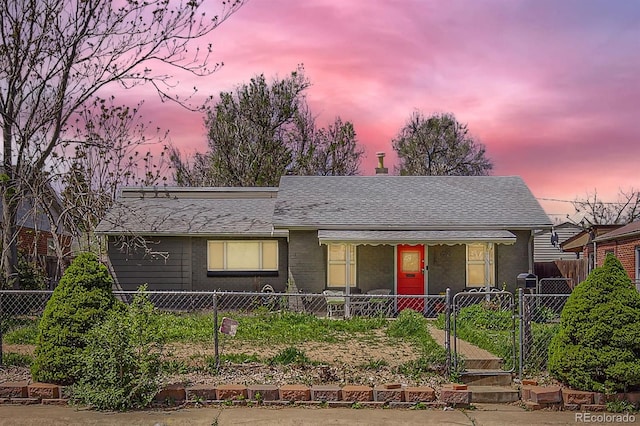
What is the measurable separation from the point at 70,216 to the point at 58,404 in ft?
33.9

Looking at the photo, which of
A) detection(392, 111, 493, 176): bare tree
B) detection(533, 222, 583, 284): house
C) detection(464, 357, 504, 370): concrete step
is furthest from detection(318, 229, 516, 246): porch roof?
detection(392, 111, 493, 176): bare tree

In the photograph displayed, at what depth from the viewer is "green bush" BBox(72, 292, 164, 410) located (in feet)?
26.1

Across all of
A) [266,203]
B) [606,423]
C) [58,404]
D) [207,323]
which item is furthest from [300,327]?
[266,203]

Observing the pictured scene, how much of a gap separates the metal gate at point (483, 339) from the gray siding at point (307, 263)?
5.20 m

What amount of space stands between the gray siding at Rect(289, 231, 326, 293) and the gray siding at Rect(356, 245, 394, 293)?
109 centimetres

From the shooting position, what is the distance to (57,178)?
1792 centimetres

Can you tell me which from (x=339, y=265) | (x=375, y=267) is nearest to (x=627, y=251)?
(x=375, y=267)

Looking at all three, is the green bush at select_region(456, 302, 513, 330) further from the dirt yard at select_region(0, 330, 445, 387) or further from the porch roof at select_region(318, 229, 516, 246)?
the porch roof at select_region(318, 229, 516, 246)

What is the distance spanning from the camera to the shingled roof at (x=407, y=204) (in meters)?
19.9

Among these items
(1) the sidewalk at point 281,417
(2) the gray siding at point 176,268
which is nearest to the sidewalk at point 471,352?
(1) the sidewalk at point 281,417

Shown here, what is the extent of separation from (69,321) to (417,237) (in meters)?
12.2

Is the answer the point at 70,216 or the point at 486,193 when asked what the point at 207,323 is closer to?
the point at 70,216

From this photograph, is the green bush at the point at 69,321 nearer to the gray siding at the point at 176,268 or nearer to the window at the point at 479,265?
the gray siding at the point at 176,268

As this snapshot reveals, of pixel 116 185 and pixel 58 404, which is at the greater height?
pixel 116 185
